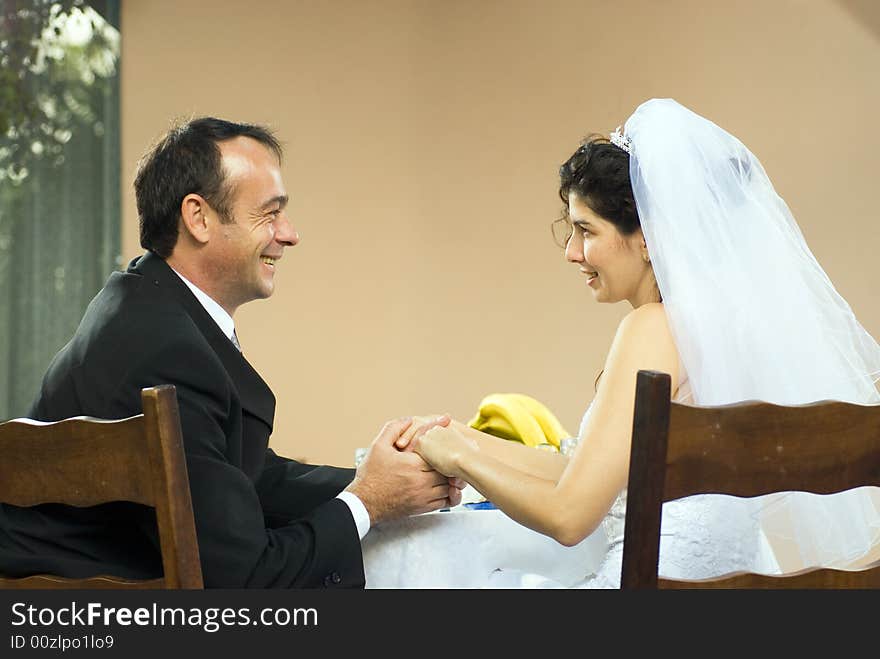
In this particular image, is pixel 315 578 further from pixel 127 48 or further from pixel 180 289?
pixel 127 48

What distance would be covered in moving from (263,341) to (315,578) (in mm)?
3631

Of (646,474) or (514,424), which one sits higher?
(514,424)

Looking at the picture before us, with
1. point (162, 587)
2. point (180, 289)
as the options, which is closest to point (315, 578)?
point (162, 587)

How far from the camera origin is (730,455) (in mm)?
1111

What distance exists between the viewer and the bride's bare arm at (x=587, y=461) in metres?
1.56

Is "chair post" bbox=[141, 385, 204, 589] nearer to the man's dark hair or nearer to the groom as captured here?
the groom

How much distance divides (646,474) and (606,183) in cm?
94

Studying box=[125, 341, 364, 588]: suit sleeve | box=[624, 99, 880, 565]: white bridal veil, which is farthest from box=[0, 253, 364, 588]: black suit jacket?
box=[624, 99, 880, 565]: white bridal veil

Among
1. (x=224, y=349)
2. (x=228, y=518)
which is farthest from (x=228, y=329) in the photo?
(x=228, y=518)

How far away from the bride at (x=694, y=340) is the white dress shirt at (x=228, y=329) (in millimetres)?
170

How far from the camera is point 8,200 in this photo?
15.0 feet

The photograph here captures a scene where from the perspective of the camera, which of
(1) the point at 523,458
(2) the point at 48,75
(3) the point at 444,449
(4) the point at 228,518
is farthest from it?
(2) the point at 48,75

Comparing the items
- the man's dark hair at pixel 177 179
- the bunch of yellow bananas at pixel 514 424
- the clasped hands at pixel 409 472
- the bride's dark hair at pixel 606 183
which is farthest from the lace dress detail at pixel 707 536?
the bunch of yellow bananas at pixel 514 424

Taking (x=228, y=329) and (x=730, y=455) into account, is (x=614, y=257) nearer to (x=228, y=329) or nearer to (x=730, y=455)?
(x=228, y=329)
